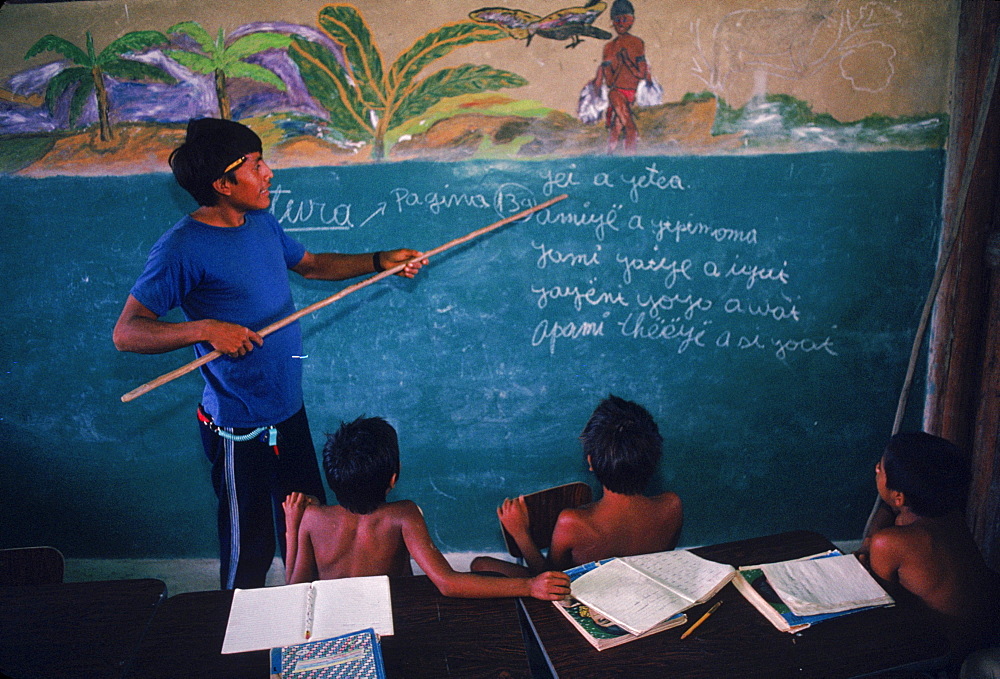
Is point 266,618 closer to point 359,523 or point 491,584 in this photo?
point 359,523

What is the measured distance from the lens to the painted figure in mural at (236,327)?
2.25 meters

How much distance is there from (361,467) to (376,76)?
1.67m

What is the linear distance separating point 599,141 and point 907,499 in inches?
67.2

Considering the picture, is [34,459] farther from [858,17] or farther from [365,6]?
[858,17]

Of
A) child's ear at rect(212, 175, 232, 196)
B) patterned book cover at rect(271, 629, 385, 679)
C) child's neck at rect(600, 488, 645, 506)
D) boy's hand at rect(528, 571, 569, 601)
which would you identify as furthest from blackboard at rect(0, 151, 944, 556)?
patterned book cover at rect(271, 629, 385, 679)

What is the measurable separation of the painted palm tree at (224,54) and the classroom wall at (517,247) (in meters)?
0.02

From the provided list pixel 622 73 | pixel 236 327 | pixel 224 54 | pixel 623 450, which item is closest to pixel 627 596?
pixel 623 450

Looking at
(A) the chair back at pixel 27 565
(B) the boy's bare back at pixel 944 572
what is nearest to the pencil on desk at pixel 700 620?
(B) the boy's bare back at pixel 944 572

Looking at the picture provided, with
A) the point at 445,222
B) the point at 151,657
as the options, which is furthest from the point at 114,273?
the point at 151,657

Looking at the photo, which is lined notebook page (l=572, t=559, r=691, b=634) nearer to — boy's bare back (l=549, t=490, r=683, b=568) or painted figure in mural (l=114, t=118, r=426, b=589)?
boy's bare back (l=549, t=490, r=683, b=568)

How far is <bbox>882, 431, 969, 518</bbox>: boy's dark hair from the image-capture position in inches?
74.6

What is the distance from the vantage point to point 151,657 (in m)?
1.56

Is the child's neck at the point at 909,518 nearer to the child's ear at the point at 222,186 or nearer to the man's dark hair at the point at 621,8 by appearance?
the man's dark hair at the point at 621,8

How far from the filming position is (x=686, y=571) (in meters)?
1.80
